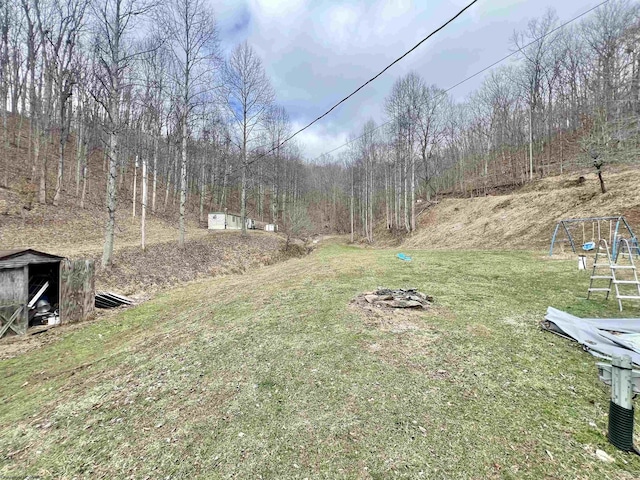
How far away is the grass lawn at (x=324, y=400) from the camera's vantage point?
198 centimetres

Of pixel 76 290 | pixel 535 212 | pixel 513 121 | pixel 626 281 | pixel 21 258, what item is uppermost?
pixel 513 121

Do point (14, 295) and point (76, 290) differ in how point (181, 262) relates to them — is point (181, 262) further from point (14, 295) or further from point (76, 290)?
point (14, 295)

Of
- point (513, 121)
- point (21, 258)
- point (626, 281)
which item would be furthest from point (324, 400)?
point (513, 121)

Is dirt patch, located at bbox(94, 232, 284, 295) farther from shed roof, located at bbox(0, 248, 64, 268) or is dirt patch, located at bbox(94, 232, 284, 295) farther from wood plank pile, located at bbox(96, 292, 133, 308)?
shed roof, located at bbox(0, 248, 64, 268)

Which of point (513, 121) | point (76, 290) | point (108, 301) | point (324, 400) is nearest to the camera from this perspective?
point (324, 400)

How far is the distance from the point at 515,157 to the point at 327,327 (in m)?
31.8

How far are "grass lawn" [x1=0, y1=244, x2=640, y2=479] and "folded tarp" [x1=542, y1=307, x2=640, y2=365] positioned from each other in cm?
14

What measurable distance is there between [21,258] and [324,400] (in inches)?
294

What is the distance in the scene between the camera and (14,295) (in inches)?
231

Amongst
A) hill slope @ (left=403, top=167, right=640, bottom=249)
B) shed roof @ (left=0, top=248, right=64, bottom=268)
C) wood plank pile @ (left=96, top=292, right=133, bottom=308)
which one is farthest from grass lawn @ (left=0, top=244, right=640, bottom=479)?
hill slope @ (left=403, top=167, right=640, bottom=249)

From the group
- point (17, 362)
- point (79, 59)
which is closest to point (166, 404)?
point (17, 362)

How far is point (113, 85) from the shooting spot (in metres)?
9.20

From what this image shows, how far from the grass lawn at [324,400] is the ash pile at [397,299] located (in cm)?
32

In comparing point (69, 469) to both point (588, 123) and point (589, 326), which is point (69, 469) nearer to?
point (589, 326)
